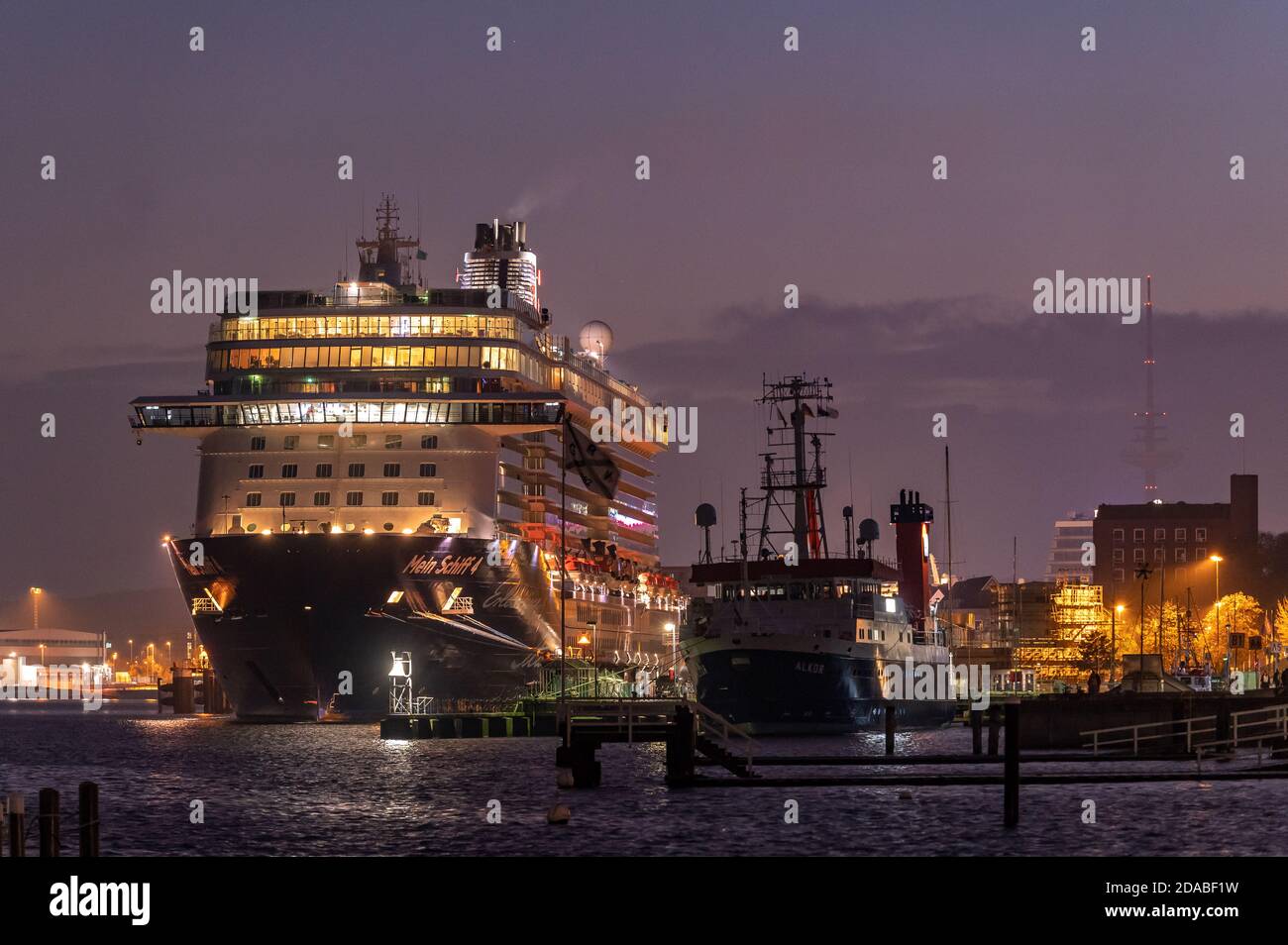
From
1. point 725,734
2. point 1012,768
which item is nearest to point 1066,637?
point 725,734

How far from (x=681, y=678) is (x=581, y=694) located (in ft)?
81.5

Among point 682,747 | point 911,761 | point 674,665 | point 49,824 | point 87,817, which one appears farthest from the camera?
point 674,665

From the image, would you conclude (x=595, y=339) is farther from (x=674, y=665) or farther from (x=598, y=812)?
(x=598, y=812)

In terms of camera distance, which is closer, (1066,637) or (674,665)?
(674,665)

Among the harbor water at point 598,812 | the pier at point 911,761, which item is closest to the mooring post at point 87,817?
the harbor water at point 598,812

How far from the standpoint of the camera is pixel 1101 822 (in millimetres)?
48688

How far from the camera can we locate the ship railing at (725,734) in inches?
2224

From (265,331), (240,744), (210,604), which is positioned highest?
(265,331)

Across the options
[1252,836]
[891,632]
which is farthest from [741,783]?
[891,632]

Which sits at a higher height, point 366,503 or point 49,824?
point 366,503

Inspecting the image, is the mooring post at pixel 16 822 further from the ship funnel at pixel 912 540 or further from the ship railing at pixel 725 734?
the ship funnel at pixel 912 540

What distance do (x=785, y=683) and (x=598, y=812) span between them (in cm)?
3437

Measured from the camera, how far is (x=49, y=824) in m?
31.3
